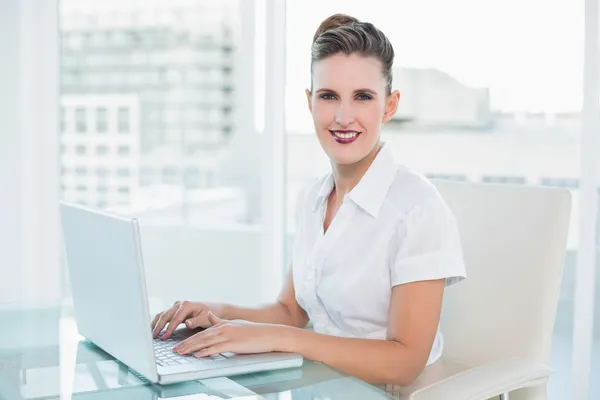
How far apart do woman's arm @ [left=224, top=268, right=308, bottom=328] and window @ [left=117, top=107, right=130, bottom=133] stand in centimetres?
204

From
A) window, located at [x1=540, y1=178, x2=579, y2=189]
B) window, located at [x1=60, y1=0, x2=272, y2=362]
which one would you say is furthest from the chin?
window, located at [x1=60, y1=0, x2=272, y2=362]

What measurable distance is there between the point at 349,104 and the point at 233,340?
0.57 meters

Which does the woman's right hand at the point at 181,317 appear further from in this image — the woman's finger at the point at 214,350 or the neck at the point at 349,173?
the neck at the point at 349,173

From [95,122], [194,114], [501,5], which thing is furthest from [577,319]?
[95,122]

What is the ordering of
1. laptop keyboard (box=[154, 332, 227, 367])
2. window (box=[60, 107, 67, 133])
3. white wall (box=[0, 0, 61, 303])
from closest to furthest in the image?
laptop keyboard (box=[154, 332, 227, 367]) → white wall (box=[0, 0, 61, 303]) → window (box=[60, 107, 67, 133])

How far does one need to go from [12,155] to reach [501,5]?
87.2 inches

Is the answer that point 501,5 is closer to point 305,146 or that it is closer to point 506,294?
point 305,146

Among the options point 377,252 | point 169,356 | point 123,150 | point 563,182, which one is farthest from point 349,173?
point 123,150

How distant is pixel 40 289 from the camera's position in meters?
3.92

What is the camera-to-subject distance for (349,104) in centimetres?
175

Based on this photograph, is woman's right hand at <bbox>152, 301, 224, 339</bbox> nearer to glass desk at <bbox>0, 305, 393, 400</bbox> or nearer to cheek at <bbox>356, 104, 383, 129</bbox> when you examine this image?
glass desk at <bbox>0, 305, 393, 400</bbox>

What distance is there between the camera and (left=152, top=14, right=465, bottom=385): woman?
1.60 m

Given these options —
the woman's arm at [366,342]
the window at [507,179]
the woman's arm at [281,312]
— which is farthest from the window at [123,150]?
the woman's arm at [366,342]

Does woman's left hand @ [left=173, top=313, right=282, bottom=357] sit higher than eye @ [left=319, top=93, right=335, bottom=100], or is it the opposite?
eye @ [left=319, top=93, right=335, bottom=100]
